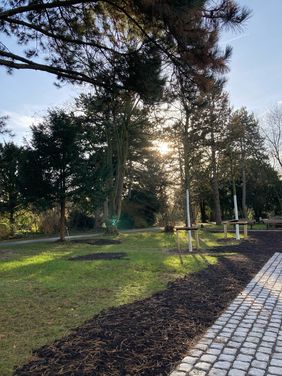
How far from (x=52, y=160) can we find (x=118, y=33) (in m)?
13.1

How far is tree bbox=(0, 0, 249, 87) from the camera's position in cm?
461

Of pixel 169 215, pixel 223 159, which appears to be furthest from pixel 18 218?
pixel 223 159

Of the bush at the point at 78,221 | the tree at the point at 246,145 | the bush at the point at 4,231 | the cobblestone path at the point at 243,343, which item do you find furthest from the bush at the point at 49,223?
the cobblestone path at the point at 243,343

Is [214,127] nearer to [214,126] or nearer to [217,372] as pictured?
[214,126]

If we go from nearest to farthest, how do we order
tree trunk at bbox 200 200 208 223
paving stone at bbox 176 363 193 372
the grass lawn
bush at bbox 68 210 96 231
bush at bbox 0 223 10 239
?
paving stone at bbox 176 363 193 372 < the grass lawn < bush at bbox 0 223 10 239 < bush at bbox 68 210 96 231 < tree trunk at bbox 200 200 208 223

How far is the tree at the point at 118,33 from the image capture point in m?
4.61

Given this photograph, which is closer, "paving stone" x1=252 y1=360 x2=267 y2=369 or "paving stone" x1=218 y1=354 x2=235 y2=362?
"paving stone" x1=252 y1=360 x2=267 y2=369

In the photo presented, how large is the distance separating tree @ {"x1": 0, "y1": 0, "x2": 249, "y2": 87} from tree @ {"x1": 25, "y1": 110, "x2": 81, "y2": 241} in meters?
12.0

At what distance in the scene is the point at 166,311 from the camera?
500 cm

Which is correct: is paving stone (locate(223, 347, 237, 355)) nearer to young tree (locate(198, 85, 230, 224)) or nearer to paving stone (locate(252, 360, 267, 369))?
paving stone (locate(252, 360, 267, 369))

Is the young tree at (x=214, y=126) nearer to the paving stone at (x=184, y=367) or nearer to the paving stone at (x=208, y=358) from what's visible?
the paving stone at (x=208, y=358)

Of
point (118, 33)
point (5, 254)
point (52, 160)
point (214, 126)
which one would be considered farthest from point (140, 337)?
point (214, 126)

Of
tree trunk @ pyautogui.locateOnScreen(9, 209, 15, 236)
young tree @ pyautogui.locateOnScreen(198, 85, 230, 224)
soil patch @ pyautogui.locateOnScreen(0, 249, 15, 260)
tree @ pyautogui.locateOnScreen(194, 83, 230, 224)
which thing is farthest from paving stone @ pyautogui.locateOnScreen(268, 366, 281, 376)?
tree trunk @ pyautogui.locateOnScreen(9, 209, 15, 236)

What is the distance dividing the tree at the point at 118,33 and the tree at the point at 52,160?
1198cm
